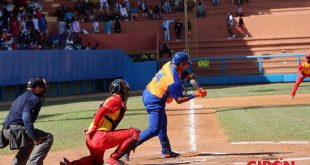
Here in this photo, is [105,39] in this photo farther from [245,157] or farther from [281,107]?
[245,157]

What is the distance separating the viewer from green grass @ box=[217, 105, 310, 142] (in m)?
12.6

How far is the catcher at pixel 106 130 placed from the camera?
820 cm

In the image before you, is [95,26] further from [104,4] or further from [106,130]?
[106,130]

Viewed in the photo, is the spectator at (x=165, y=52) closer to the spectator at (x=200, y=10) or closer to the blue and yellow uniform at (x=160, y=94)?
the spectator at (x=200, y=10)

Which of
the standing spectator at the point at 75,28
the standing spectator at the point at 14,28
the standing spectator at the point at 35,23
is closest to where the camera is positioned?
the standing spectator at the point at 14,28

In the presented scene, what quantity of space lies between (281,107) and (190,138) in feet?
22.9

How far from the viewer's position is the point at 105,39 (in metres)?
38.9

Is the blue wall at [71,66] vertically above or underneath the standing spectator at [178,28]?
underneath

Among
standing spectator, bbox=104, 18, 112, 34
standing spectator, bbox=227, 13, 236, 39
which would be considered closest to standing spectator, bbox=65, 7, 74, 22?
standing spectator, bbox=104, 18, 112, 34

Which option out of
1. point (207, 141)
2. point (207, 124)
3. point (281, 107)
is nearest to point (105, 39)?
point (281, 107)

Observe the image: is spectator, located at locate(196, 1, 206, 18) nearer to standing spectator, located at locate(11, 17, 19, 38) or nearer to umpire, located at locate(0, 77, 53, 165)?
standing spectator, located at locate(11, 17, 19, 38)

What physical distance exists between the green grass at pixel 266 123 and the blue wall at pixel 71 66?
43.8ft

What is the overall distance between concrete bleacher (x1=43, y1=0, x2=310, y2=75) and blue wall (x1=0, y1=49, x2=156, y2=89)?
3.82 m

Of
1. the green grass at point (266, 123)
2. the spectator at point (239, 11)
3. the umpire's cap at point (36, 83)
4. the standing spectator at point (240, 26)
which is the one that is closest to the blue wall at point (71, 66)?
the standing spectator at point (240, 26)
